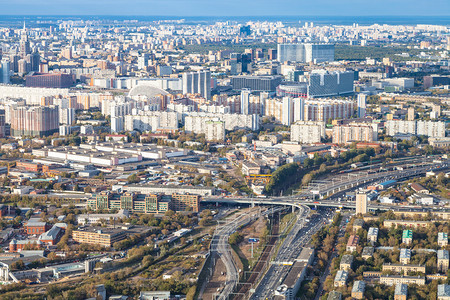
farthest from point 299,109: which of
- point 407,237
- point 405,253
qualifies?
point 405,253

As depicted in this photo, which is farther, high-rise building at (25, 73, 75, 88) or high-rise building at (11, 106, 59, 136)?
high-rise building at (25, 73, 75, 88)

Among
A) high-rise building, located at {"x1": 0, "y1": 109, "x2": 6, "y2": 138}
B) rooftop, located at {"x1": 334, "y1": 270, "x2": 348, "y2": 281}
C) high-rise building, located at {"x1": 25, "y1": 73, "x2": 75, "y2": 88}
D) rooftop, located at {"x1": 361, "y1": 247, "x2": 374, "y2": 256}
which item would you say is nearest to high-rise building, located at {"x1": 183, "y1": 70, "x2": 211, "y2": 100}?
high-rise building, located at {"x1": 25, "y1": 73, "x2": 75, "y2": 88}

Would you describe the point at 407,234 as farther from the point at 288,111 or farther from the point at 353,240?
the point at 288,111

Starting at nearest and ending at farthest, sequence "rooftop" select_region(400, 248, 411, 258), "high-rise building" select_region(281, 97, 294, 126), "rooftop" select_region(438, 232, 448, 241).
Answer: "rooftop" select_region(400, 248, 411, 258), "rooftop" select_region(438, 232, 448, 241), "high-rise building" select_region(281, 97, 294, 126)

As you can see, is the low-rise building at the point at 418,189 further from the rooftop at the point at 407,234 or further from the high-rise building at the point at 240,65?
the high-rise building at the point at 240,65

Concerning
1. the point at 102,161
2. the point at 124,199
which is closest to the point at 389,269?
the point at 124,199

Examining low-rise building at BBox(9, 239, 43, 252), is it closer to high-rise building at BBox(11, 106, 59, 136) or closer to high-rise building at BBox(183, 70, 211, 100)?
high-rise building at BBox(11, 106, 59, 136)
